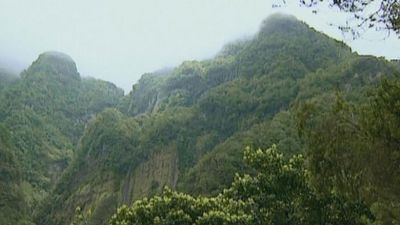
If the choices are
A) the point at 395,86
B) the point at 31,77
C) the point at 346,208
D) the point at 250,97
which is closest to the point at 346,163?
the point at 395,86

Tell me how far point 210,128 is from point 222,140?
18.4 feet

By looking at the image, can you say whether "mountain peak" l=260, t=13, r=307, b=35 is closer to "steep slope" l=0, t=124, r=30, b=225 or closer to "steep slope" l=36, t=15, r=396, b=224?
"steep slope" l=36, t=15, r=396, b=224

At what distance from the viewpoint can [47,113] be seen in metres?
135

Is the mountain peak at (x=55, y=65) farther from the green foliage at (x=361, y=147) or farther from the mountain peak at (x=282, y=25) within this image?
the green foliage at (x=361, y=147)

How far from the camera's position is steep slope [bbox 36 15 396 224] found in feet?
222

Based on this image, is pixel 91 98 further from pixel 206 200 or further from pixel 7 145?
pixel 206 200

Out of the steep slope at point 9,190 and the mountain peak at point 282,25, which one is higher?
the mountain peak at point 282,25

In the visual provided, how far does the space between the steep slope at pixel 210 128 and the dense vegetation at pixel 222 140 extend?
0.22 meters

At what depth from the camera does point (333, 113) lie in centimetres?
1395

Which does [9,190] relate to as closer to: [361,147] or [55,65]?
[361,147]

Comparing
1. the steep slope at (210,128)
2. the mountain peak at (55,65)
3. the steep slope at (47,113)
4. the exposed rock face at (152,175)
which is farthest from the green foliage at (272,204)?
the mountain peak at (55,65)

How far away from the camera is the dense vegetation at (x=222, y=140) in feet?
46.0

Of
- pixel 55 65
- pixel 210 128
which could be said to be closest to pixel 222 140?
pixel 210 128

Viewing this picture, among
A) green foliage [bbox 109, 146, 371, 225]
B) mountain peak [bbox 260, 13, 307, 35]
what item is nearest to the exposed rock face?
mountain peak [bbox 260, 13, 307, 35]
